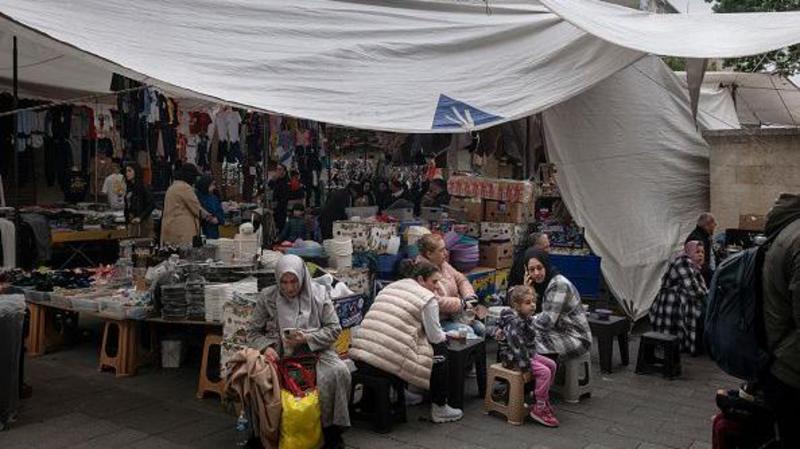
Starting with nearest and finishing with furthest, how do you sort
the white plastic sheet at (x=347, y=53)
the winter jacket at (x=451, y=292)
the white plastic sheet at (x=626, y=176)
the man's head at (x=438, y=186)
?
1. the white plastic sheet at (x=347, y=53)
2. the winter jacket at (x=451, y=292)
3. the white plastic sheet at (x=626, y=176)
4. the man's head at (x=438, y=186)

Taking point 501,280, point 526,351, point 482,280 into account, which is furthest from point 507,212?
point 526,351

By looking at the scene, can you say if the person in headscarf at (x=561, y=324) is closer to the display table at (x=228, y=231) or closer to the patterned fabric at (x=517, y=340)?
the patterned fabric at (x=517, y=340)

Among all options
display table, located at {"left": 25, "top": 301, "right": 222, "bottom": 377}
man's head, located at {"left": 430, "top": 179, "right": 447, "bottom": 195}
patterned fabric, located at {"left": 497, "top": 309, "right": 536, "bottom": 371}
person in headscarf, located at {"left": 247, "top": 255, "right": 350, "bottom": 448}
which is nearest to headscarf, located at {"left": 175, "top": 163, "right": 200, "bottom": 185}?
display table, located at {"left": 25, "top": 301, "right": 222, "bottom": 377}

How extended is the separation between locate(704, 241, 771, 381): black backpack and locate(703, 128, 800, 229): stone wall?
6.62m

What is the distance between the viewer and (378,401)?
528 centimetres

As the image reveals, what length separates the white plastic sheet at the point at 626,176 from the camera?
9.25 meters

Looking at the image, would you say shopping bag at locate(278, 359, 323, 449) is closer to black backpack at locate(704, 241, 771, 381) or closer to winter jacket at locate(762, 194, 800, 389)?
black backpack at locate(704, 241, 771, 381)

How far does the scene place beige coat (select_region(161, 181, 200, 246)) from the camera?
8.62 m

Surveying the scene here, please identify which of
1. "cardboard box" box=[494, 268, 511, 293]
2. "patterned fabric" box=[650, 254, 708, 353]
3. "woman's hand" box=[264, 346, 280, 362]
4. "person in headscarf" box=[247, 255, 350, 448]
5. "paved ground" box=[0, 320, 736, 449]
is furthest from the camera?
"cardboard box" box=[494, 268, 511, 293]

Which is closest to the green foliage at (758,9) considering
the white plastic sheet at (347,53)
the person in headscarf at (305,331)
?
the white plastic sheet at (347,53)

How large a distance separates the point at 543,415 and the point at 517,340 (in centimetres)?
67

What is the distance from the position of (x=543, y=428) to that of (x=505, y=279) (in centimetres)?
366

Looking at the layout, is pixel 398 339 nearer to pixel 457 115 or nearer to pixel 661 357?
pixel 457 115

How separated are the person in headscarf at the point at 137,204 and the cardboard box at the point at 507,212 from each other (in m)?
5.58
